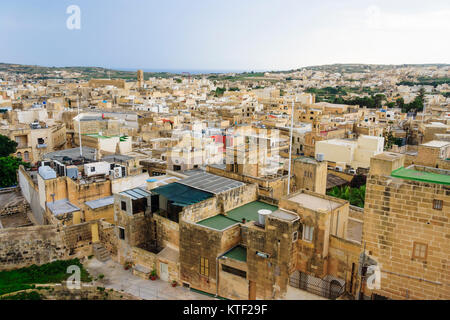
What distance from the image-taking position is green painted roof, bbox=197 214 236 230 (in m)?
15.4

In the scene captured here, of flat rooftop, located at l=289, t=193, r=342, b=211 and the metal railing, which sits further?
flat rooftop, located at l=289, t=193, r=342, b=211

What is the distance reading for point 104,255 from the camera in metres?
18.1

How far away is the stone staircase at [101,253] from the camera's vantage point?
1796 cm

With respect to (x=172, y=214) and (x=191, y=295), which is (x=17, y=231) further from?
(x=191, y=295)

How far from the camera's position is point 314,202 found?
1438 centimetres

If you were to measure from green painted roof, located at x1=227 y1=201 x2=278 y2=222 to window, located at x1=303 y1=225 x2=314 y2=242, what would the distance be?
11.6ft

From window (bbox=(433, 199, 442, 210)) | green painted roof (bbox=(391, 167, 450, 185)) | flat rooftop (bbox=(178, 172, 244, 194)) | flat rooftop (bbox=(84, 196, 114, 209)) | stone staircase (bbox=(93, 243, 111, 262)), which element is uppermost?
green painted roof (bbox=(391, 167, 450, 185))

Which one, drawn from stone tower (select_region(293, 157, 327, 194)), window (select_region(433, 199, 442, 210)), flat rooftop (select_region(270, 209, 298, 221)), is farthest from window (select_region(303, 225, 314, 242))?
stone tower (select_region(293, 157, 327, 194))

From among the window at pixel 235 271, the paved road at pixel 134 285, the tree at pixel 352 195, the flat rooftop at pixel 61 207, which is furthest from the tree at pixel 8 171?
the tree at pixel 352 195

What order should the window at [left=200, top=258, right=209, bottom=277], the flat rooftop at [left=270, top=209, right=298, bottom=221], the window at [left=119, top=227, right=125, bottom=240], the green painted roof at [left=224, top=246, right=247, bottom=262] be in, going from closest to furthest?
the flat rooftop at [left=270, top=209, right=298, bottom=221]
the green painted roof at [left=224, top=246, right=247, bottom=262]
the window at [left=200, top=258, right=209, bottom=277]
the window at [left=119, top=227, right=125, bottom=240]

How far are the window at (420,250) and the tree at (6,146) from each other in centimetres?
3260

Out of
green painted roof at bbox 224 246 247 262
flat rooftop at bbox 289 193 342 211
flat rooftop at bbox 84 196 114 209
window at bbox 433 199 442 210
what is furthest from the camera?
flat rooftop at bbox 84 196 114 209

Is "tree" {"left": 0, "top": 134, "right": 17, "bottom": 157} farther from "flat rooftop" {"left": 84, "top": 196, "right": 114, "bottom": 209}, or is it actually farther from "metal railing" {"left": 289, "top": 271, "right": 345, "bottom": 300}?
"metal railing" {"left": 289, "top": 271, "right": 345, "bottom": 300}
